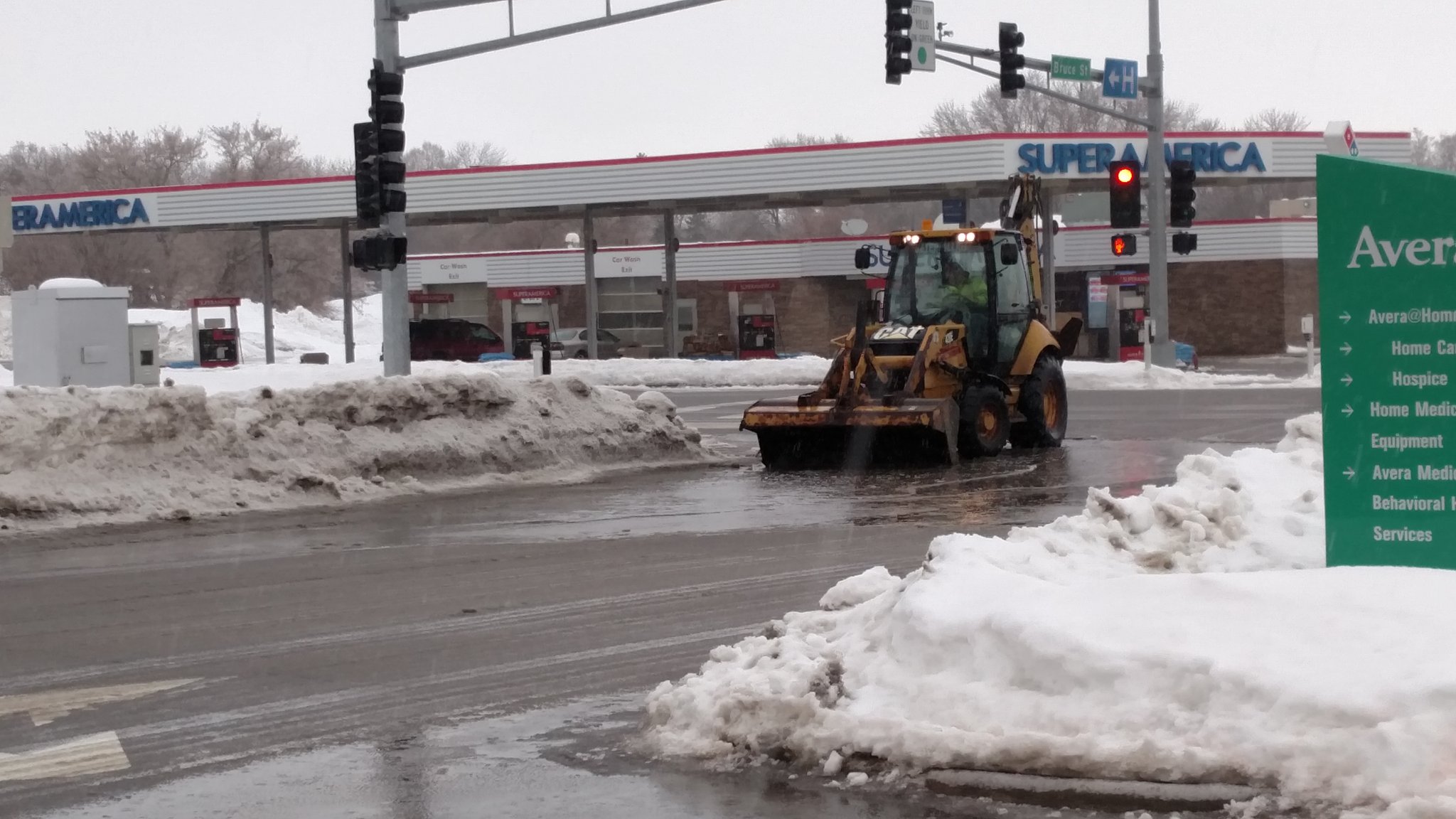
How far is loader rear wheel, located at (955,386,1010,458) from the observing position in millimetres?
18141

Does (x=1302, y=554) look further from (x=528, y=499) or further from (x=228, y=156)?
(x=228, y=156)

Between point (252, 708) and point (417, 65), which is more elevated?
point (417, 65)

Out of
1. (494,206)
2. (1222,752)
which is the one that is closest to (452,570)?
(1222,752)

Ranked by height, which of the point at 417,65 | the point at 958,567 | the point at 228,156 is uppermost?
the point at 228,156

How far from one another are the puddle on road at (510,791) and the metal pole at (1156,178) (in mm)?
29446

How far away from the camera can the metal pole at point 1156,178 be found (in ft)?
110

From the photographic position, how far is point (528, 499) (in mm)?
15586

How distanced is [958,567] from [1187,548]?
2654mm

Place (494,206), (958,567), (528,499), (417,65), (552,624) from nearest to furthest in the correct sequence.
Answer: (958,567) < (552,624) < (528,499) < (417,65) < (494,206)

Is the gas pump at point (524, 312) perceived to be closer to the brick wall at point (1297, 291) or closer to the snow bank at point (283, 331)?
the snow bank at point (283, 331)

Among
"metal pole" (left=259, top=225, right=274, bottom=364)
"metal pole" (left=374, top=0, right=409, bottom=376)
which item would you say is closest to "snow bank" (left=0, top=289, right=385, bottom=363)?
"metal pole" (left=259, top=225, right=274, bottom=364)

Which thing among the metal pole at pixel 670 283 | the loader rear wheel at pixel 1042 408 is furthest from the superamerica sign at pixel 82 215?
the loader rear wheel at pixel 1042 408

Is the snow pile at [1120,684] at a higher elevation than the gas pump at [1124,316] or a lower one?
lower

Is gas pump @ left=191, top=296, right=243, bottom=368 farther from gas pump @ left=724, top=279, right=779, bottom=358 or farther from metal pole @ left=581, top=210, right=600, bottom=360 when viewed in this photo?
gas pump @ left=724, top=279, right=779, bottom=358
